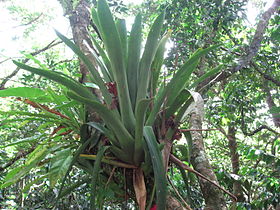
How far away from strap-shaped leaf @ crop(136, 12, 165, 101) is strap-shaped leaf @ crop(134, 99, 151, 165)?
16cm

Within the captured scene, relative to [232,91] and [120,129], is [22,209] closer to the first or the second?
[120,129]

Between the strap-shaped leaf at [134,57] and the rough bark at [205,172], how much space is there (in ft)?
1.32

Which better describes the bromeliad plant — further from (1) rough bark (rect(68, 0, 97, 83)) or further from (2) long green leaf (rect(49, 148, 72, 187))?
→ (1) rough bark (rect(68, 0, 97, 83))

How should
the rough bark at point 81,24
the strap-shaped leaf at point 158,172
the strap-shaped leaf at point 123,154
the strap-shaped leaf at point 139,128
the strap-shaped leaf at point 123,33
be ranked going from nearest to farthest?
the strap-shaped leaf at point 158,172 < the strap-shaped leaf at point 139,128 < the strap-shaped leaf at point 123,154 < the strap-shaped leaf at point 123,33 < the rough bark at point 81,24

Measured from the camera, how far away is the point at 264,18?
185cm

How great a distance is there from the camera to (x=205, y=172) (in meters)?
0.98

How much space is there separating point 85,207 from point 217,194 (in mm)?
897

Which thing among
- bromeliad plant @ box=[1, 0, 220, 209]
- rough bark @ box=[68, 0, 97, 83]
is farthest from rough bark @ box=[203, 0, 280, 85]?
rough bark @ box=[68, 0, 97, 83]

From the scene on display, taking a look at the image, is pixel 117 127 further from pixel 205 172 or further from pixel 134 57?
pixel 205 172

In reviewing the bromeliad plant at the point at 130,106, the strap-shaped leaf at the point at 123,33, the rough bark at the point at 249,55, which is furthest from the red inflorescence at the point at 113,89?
the rough bark at the point at 249,55

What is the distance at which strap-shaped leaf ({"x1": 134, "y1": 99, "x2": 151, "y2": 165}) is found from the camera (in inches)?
26.3

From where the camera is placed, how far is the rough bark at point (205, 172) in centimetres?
88

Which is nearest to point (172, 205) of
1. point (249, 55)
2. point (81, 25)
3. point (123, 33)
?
point (123, 33)

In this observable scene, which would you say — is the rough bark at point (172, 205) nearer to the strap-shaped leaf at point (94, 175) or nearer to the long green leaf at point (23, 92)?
the strap-shaped leaf at point (94, 175)
